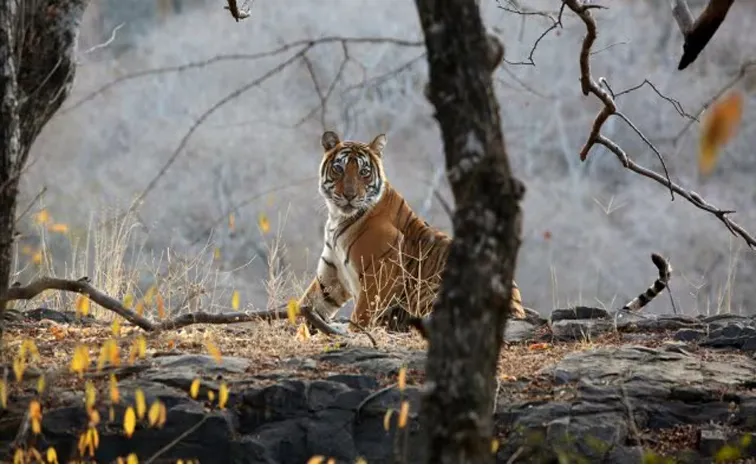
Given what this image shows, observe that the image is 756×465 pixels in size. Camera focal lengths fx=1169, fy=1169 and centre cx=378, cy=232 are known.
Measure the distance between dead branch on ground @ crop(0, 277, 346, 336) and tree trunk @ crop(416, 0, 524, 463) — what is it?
1662 millimetres

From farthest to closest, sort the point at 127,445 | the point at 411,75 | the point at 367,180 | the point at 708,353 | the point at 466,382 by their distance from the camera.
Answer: the point at 411,75 → the point at 367,180 → the point at 708,353 → the point at 127,445 → the point at 466,382

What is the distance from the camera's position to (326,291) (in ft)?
19.6

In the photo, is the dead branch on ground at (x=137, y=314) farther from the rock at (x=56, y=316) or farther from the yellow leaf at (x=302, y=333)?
the rock at (x=56, y=316)

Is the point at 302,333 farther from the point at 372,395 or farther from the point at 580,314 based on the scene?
the point at 580,314

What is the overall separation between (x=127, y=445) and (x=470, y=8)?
1808 millimetres

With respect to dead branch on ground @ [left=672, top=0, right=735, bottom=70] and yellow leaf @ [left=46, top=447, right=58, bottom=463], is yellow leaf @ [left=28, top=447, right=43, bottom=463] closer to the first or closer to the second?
yellow leaf @ [left=46, top=447, right=58, bottom=463]

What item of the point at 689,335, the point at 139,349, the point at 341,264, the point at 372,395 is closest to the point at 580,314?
the point at 689,335

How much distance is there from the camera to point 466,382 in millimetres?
2201

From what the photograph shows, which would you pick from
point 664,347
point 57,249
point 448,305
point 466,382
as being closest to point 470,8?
point 448,305

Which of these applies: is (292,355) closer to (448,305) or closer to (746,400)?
(746,400)

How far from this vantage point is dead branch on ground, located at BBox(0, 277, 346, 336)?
3645mm

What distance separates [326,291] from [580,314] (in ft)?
4.21

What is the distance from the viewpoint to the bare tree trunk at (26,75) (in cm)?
322

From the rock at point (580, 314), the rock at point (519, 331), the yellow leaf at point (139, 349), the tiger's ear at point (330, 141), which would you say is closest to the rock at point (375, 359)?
the yellow leaf at point (139, 349)
